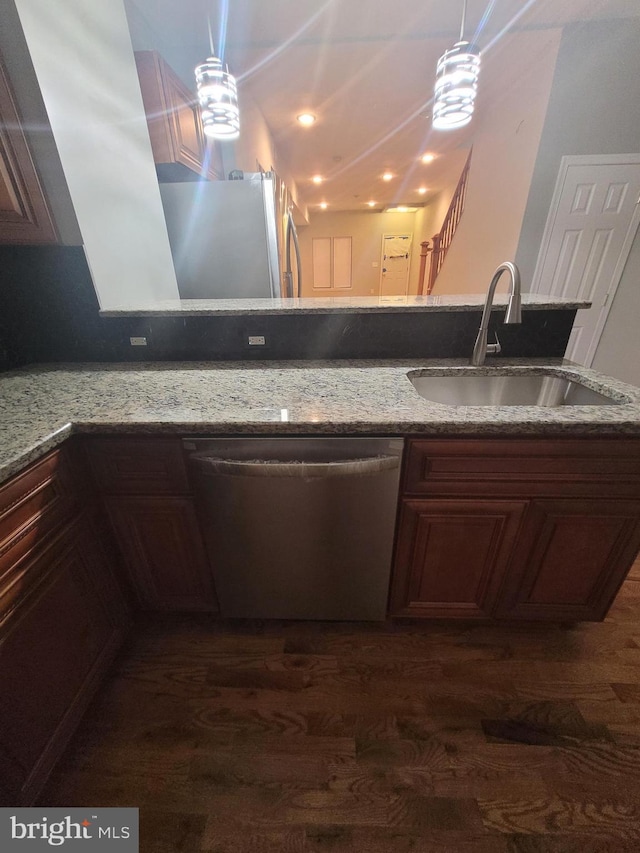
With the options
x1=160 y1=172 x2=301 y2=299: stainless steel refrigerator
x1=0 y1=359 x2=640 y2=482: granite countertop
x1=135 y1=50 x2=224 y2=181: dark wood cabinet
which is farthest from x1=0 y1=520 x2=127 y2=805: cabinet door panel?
x1=135 y1=50 x2=224 y2=181: dark wood cabinet

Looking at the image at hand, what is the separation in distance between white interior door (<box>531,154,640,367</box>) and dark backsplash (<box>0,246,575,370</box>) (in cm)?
A: 184

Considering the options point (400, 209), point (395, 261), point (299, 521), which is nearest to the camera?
point (299, 521)

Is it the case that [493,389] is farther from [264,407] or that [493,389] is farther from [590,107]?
[590,107]

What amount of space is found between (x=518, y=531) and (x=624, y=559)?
0.38m

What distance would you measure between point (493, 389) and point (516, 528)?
0.61m

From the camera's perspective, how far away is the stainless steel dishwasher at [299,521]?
37.9 inches

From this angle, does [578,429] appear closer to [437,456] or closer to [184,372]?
[437,456]

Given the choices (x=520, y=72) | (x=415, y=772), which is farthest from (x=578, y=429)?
(x=520, y=72)

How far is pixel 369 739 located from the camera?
40.6 inches

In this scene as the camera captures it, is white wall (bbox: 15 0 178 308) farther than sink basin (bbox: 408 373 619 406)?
No

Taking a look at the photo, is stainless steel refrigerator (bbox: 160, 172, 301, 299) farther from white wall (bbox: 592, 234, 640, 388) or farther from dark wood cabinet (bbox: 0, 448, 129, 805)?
white wall (bbox: 592, 234, 640, 388)

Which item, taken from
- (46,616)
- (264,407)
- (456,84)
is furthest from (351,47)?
(46,616)

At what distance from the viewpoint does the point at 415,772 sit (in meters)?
0.96

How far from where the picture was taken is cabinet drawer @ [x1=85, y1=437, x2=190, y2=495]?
99 centimetres
